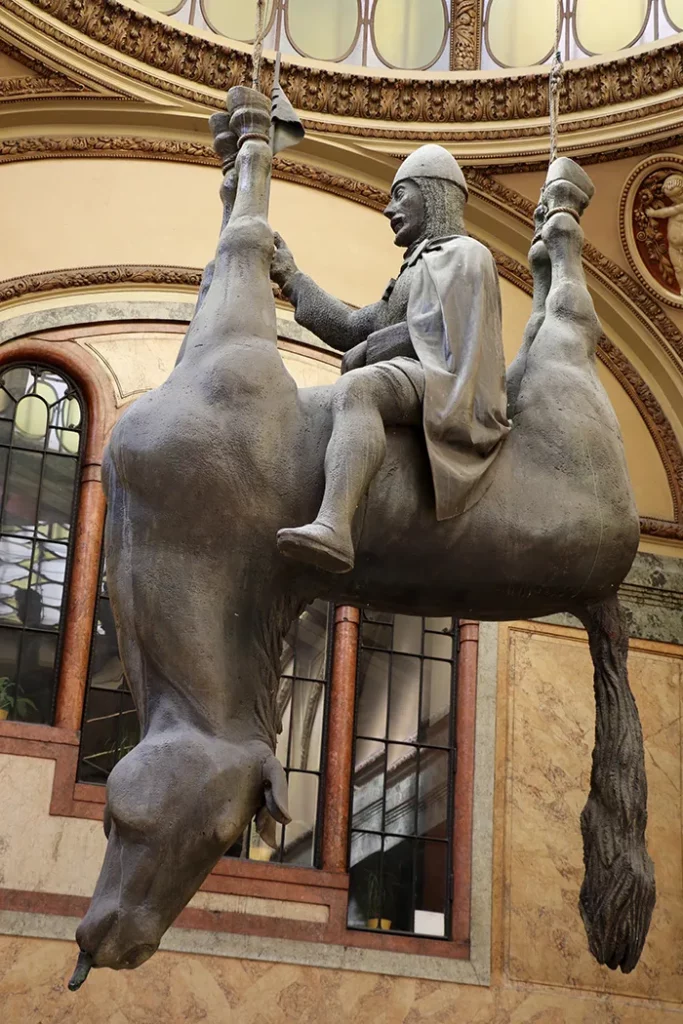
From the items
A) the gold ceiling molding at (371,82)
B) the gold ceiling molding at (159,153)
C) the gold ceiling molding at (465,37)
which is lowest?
the gold ceiling molding at (159,153)

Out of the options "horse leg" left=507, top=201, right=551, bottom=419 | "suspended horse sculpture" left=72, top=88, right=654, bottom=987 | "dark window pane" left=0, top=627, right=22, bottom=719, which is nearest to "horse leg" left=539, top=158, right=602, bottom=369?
"horse leg" left=507, top=201, right=551, bottom=419

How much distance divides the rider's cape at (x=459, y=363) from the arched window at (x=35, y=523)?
5803 millimetres

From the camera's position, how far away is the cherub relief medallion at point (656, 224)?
11.0 meters

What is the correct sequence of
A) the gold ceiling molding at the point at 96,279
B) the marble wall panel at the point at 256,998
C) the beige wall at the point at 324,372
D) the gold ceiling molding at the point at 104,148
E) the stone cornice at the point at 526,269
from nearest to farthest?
the marble wall panel at the point at 256,998
the gold ceiling molding at the point at 96,279
the beige wall at the point at 324,372
the gold ceiling molding at the point at 104,148
the stone cornice at the point at 526,269

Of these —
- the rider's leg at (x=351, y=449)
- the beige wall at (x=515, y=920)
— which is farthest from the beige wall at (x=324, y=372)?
the rider's leg at (x=351, y=449)

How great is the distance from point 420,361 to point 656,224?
24.5 ft

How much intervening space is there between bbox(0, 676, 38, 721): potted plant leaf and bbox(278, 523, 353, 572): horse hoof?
6.11 meters

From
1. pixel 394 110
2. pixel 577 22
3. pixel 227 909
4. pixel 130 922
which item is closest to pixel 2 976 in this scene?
pixel 227 909

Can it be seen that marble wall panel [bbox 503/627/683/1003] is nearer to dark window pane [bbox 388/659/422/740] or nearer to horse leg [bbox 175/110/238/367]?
dark window pane [bbox 388/659/422/740]

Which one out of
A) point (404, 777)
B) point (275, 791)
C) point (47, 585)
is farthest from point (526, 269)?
point (275, 791)

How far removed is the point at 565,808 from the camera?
387 inches

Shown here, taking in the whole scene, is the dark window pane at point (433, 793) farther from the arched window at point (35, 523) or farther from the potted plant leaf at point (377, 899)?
the arched window at point (35, 523)

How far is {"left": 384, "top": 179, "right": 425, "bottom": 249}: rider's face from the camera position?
4438 mm

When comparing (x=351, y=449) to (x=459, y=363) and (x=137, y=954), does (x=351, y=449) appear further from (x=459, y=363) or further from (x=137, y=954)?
(x=137, y=954)
